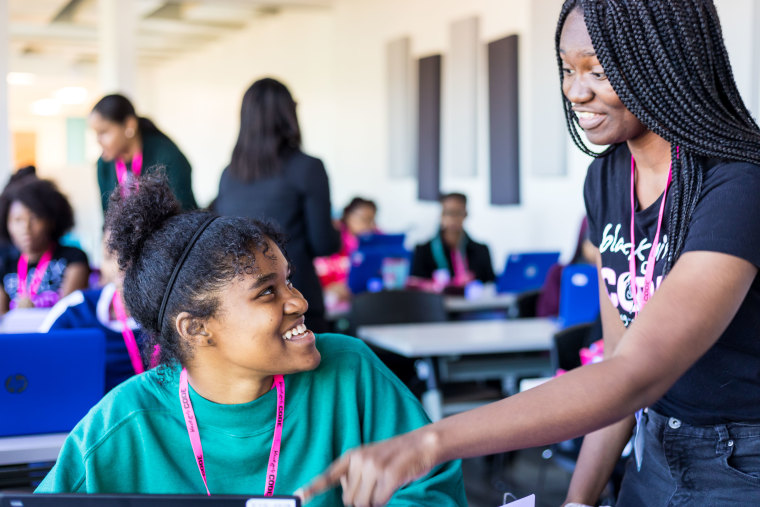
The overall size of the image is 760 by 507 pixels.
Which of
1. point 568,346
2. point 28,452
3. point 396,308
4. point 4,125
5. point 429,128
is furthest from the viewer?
point 429,128

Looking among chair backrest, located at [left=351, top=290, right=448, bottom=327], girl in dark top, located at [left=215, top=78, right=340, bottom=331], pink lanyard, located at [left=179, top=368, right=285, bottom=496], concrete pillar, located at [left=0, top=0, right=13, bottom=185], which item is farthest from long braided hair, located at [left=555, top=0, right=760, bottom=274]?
concrete pillar, located at [left=0, top=0, right=13, bottom=185]

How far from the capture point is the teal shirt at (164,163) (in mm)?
3459

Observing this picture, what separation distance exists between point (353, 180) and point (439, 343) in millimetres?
6716

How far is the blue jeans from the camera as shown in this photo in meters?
1.25

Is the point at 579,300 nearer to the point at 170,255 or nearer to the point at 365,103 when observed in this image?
the point at 170,255

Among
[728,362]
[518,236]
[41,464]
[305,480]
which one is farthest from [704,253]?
[518,236]

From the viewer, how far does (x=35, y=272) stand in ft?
13.4

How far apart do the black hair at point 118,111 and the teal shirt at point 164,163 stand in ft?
0.11

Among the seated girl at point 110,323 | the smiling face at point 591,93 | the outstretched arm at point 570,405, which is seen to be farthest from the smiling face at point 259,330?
the seated girl at point 110,323

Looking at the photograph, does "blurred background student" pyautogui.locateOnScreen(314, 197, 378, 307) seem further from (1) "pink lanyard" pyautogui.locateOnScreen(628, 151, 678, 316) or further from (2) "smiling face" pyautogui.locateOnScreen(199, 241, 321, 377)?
(1) "pink lanyard" pyautogui.locateOnScreen(628, 151, 678, 316)

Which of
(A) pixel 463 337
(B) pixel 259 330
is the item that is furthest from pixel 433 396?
(B) pixel 259 330

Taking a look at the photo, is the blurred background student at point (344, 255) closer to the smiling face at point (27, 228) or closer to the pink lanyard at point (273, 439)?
the smiling face at point (27, 228)

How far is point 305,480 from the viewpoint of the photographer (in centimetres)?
138

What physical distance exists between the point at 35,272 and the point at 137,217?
2915mm
